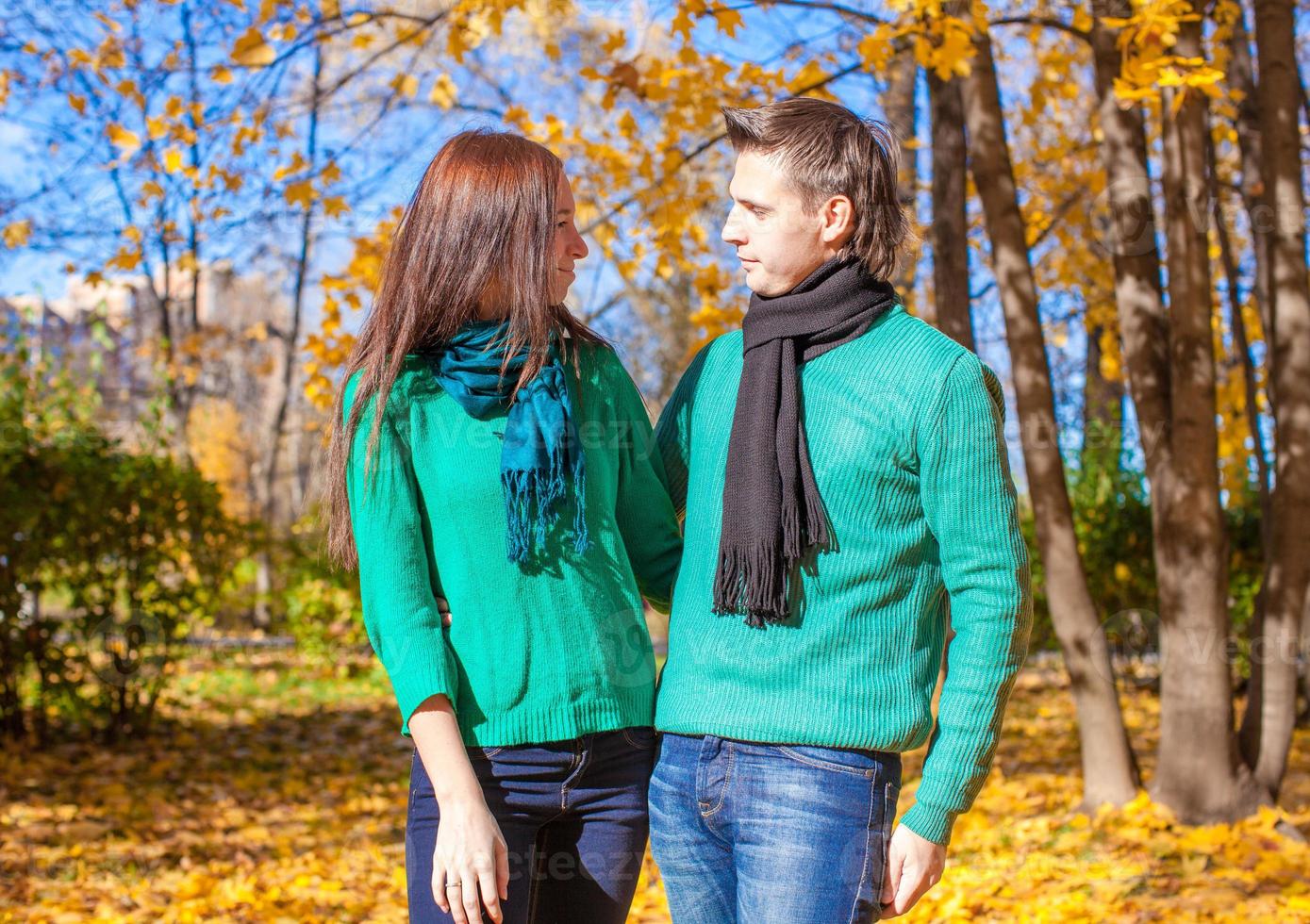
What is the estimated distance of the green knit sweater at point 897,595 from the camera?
5.10 ft

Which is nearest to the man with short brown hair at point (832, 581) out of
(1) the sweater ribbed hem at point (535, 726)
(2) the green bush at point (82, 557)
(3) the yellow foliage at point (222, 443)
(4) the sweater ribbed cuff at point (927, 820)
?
(4) the sweater ribbed cuff at point (927, 820)

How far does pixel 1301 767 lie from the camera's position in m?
5.35

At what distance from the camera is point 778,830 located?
1.55 metres

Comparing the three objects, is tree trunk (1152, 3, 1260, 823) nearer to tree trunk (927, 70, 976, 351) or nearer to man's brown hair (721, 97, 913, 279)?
tree trunk (927, 70, 976, 351)

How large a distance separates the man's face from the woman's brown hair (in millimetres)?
258

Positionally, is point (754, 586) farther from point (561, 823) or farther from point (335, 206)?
point (335, 206)

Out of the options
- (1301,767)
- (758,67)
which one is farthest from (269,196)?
(1301,767)

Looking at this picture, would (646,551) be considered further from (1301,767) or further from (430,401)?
(1301,767)

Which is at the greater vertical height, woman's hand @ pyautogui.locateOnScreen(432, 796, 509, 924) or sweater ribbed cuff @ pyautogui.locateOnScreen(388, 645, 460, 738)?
A: sweater ribbed cuff @ pyautogui.locateOnScreen(388, 645, 460, 738)

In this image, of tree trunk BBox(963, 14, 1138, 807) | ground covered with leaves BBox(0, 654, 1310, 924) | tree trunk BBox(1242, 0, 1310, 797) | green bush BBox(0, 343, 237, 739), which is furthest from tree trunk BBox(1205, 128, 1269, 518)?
green bush BBox(0, 343, 237, 739)

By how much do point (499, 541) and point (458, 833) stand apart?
38 centimetres

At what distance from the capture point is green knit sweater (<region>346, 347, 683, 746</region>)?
163cm

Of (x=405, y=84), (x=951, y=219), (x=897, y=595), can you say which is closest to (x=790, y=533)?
(x=897, y=595)

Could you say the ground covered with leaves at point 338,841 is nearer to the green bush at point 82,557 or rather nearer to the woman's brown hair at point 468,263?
the green bush at point 82,557
